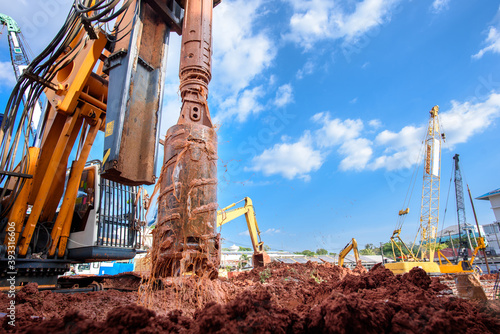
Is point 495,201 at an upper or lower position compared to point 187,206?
upper

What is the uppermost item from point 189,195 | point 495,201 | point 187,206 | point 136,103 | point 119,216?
point 495,201

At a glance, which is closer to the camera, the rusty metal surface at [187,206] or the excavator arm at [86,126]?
the rusty metal surface at [187,206]

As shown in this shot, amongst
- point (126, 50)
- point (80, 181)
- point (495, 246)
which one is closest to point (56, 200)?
point (80, 181)

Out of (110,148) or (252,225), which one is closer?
(110,148)

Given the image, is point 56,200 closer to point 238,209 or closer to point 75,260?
point 75,260

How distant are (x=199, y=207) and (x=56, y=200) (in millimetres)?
4816

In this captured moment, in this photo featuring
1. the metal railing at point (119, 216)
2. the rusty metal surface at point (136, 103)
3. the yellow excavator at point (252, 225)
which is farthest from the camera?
the yellow excavator at point (252, 225)

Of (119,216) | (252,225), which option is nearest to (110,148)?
(119,216)

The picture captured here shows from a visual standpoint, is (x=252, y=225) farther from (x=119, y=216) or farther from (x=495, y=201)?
(x=495, y=201)

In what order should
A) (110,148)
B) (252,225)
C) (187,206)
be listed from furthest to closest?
(252,225) → (110,148) → (187,206)

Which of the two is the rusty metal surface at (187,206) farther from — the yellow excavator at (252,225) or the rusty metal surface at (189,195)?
the yellow excavator at (252,225)

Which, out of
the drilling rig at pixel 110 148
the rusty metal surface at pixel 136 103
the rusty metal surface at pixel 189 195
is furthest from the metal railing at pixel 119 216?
the rusty metal surface at pixel 189 195

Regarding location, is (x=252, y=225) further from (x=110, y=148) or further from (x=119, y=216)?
(x=110, y=148)

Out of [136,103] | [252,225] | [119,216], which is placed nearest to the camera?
[136,103]
